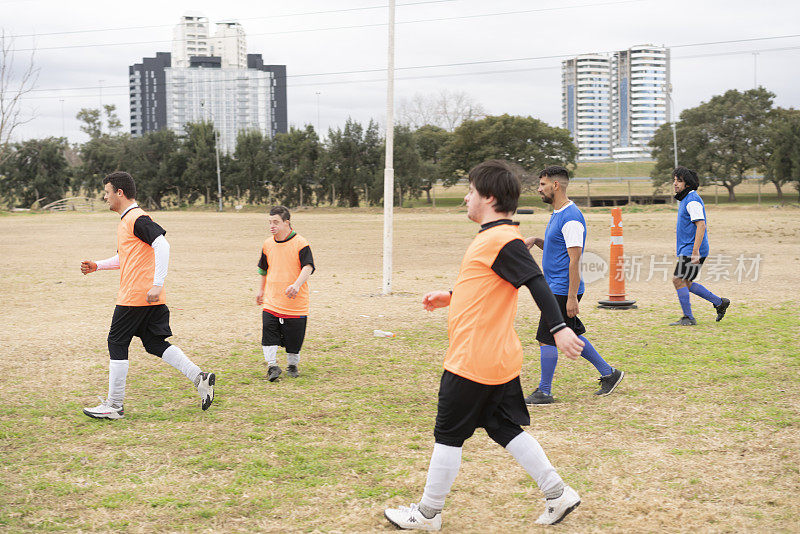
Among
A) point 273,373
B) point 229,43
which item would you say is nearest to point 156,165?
point 273,373

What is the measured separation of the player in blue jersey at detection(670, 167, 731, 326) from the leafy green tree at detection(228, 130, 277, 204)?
4796 centimetres

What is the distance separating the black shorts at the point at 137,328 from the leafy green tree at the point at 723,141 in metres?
47.9

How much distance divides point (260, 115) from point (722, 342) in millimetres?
148602

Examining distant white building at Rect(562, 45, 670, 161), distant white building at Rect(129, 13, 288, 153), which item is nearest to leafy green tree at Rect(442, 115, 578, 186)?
distant white building at Rect(129, 13, 288, 153)

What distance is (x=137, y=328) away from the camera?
5.70 metres

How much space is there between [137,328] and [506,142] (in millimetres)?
49102

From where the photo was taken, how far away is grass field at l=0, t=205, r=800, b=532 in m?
3.88

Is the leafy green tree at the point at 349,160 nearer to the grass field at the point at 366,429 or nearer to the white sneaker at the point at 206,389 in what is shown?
the grass field at the point at 366,429

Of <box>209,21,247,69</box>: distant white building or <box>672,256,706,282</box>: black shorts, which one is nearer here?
<box>672,256,706,282</box>: black shorts

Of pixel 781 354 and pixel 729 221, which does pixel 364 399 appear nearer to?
pixel 781 354

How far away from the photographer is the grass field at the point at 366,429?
12.7 feet

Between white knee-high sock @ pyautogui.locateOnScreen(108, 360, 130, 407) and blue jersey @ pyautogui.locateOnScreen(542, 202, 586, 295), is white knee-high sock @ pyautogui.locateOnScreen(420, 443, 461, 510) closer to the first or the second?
blue jersey @ pyautogui.locateOnScreen(542, 202, 586, 295)

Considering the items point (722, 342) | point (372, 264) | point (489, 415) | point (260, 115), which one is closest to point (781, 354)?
point (722, 342)

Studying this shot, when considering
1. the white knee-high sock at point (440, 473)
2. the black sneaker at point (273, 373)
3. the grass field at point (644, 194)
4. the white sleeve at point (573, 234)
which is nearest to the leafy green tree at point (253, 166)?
the grass field at point (644, 194)
